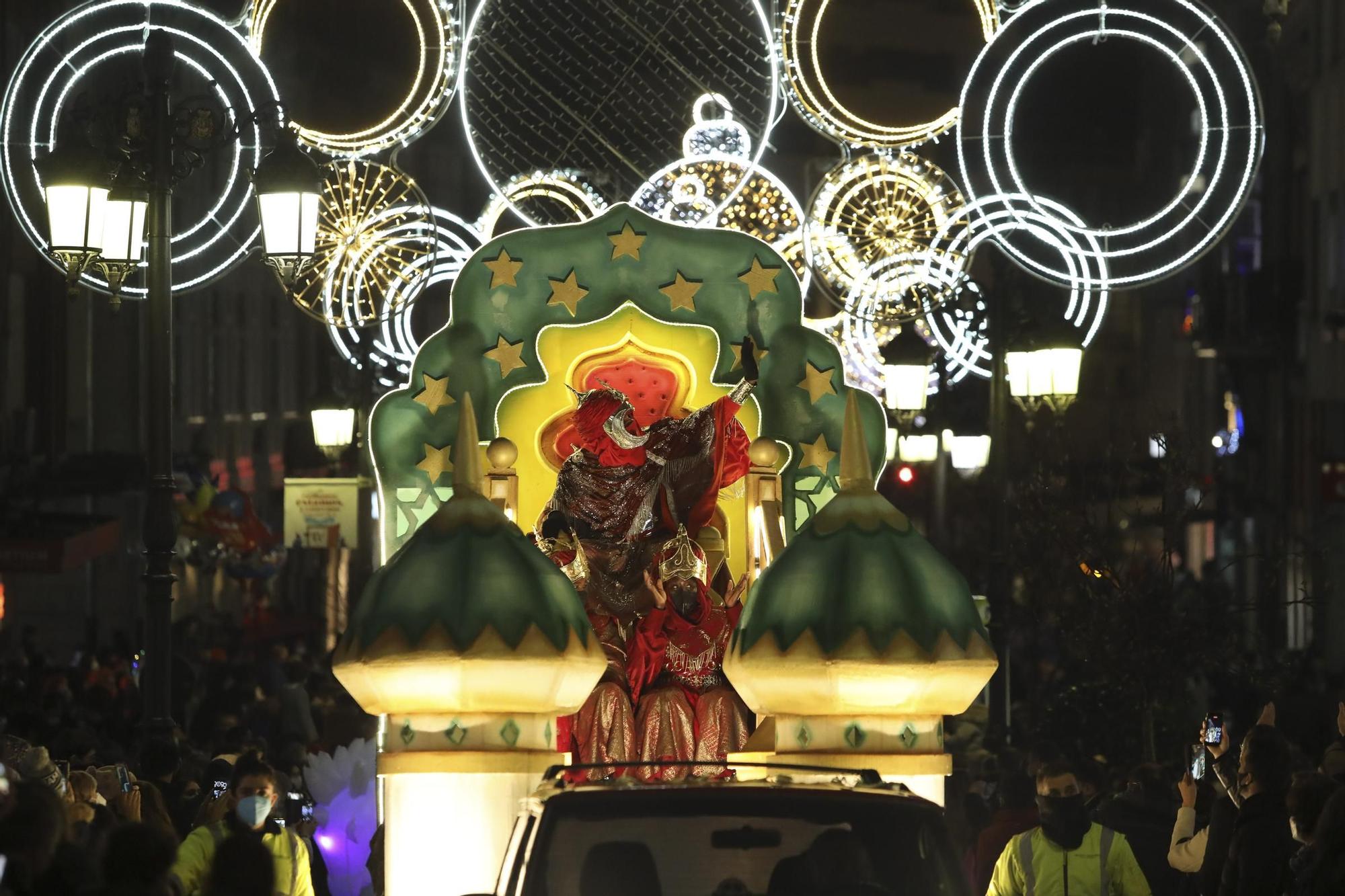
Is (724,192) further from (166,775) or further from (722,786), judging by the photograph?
(722,786)

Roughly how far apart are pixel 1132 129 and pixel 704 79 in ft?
8.84

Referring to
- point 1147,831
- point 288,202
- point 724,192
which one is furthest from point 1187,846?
point 724,192

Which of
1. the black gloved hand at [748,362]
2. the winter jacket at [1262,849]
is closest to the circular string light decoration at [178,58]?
the black gloved hand at [748,362]

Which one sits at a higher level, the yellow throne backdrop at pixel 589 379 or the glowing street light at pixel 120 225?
the glowing street light at pixel 120 225

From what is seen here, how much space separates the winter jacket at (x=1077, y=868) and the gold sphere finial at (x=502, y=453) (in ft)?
12.3

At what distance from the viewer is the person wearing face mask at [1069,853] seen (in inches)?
363

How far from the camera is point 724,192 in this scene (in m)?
17.3

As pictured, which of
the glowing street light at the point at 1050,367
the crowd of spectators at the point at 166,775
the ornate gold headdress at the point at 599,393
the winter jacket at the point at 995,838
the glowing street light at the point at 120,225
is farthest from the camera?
the glowing street light at the point at 1050,367

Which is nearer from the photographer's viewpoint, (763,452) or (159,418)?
(763,452)

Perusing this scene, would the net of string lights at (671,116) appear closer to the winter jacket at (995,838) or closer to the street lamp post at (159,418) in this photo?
the street lamp post at (159,418)

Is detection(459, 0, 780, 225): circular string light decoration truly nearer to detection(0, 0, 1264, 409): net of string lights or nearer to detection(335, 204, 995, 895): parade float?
detection(0, 0, 1264, 409): net of string lights

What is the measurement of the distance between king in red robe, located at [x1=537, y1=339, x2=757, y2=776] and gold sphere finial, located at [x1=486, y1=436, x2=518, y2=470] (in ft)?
0.98

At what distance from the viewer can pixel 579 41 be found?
15.3m

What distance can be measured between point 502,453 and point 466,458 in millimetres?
1462
